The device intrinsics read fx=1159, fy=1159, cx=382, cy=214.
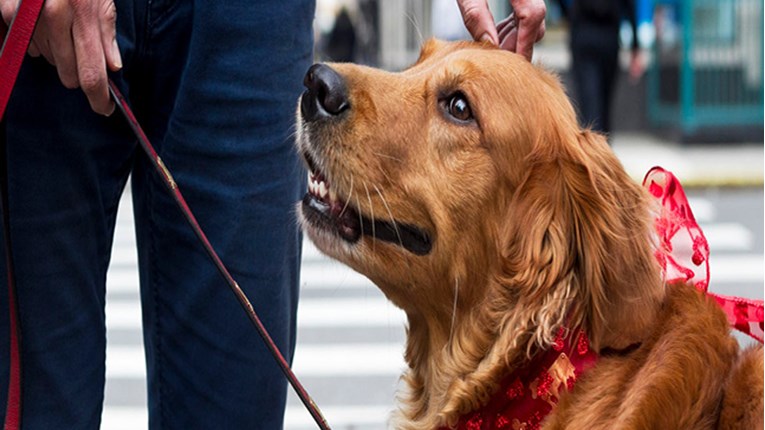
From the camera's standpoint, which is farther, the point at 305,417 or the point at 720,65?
the point at 720,65

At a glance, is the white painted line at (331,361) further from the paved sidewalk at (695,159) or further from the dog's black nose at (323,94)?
the paved sidewalk at (695,159)

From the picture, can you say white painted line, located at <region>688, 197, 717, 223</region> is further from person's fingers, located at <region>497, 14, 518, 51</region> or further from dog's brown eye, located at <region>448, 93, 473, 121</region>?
dog's brown eye, located at <region>448, 93, 473, 121</region>

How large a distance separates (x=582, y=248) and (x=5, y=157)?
46.4 inches

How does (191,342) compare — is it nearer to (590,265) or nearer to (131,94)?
(131,94)

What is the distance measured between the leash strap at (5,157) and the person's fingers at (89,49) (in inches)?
3.4

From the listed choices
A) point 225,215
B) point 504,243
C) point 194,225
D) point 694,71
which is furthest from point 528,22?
point 694,71

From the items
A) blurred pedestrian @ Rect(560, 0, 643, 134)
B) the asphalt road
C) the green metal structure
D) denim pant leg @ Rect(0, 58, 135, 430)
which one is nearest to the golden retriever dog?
denim pant leg @ Rect(0, 58, 135, 430)

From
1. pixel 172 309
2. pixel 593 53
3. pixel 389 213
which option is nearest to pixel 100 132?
pixel 172 309

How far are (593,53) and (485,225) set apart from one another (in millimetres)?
A: 8117

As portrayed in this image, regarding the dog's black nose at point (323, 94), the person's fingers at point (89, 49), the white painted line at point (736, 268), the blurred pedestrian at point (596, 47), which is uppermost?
the person's fingers at point (89, 49)

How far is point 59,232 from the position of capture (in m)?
2.33

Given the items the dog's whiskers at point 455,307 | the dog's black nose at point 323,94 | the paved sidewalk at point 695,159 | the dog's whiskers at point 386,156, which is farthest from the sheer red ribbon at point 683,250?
the paved sidewalk at point 695,159

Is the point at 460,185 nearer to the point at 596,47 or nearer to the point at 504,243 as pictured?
the point at 504,243

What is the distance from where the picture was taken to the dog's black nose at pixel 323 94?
99.8 inches
